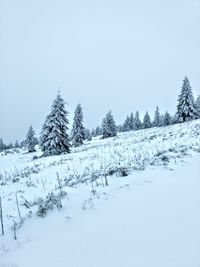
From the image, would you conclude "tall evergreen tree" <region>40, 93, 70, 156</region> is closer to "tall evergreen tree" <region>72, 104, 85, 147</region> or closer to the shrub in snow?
"tall evergreen tree" <region>72, 104, 85, 147</region>

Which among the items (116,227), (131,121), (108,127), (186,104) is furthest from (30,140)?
(116,227)

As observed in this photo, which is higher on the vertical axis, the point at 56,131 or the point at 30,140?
the point at 30,140

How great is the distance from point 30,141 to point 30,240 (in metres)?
57.0

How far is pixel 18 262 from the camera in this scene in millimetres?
2898

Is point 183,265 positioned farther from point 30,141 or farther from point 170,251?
point 30,141

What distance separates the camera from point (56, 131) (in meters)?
29.8

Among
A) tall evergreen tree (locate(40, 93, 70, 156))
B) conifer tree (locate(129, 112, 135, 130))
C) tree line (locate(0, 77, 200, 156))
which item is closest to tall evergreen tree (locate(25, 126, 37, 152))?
tree line (locate(0, 77, 200, 156))

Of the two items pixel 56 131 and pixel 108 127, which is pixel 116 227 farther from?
pixel 108 127

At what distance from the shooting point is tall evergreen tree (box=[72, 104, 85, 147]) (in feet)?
167

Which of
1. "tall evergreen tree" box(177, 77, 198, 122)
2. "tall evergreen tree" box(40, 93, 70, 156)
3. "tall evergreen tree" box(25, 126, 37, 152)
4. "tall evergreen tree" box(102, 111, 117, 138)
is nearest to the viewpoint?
"tall evergreen tree" box(40, 93, 70, 156)

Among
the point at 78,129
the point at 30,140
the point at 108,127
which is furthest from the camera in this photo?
the point at 108,127

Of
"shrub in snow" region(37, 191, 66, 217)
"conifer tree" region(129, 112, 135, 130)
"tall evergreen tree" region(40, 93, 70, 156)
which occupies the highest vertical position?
"conifer tree" region(129, 112, 135, 130)

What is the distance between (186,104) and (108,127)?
2413 cm

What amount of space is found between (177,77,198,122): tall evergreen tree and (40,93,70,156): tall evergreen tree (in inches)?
1129
